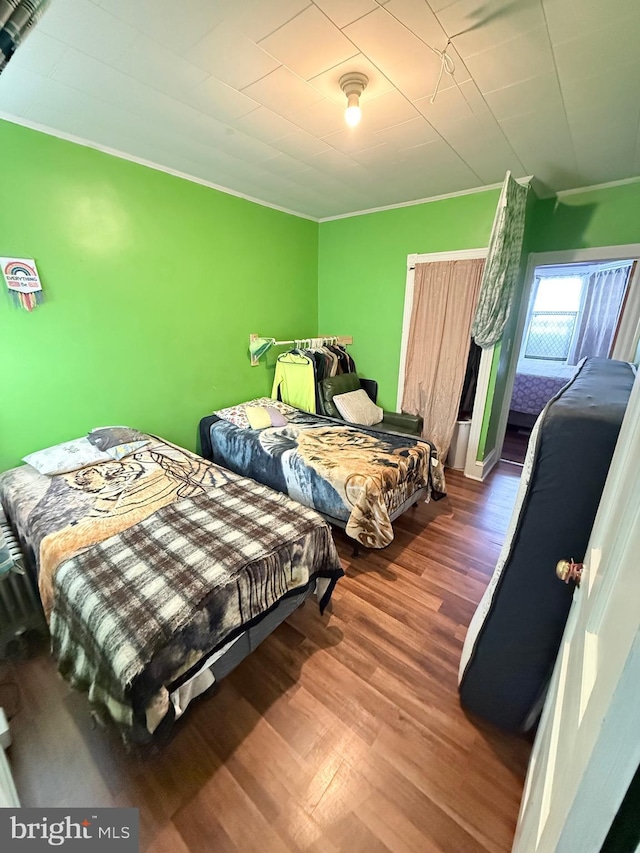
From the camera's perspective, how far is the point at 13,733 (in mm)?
1262

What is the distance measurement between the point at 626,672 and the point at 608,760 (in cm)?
13

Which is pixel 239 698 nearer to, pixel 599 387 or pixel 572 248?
pixel 599 387

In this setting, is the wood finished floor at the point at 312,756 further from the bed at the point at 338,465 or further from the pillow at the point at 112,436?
the pillow at the point at 112,436

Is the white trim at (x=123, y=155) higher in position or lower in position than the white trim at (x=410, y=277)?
higher

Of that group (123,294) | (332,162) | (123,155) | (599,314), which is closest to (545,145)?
(332,162)

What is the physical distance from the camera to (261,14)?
1.16 m

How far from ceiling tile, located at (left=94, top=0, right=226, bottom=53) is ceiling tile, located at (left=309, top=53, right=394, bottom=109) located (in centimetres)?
51

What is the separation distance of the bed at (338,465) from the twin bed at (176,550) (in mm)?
12

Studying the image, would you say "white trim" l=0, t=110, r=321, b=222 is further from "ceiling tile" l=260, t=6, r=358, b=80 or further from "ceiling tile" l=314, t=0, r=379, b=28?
"ceiling tile" l=314, t=0, r=379, b=28

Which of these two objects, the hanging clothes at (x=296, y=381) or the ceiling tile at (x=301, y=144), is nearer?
the ceiling tile at (x=301, y=144)

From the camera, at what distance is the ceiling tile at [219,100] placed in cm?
154

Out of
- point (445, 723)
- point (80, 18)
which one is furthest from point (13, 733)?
point (80, 18)

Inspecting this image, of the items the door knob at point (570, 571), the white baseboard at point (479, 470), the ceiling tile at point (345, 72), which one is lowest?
the white baseboard at point (479, 470)

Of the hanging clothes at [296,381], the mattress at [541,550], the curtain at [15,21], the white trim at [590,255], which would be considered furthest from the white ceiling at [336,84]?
the hanging clothes at [296,381]
